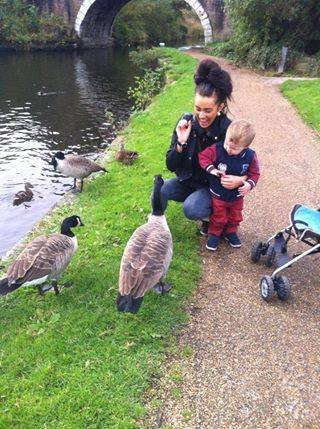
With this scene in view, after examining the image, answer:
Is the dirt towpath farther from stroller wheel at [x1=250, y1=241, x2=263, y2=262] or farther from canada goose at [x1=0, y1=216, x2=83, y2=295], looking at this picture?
canada goose at [x1=0, y1=216, x2=83, y2=295]

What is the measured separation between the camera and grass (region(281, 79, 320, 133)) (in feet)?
47.9

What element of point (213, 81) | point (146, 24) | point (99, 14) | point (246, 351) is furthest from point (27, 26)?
point (246, 351)

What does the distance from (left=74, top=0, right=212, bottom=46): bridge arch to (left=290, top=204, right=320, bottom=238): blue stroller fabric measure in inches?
1423

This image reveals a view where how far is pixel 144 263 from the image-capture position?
→ 505 centimetres

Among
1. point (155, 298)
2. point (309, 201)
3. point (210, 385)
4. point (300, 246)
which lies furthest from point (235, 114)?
point (210, 385)

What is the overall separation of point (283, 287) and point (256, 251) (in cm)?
99

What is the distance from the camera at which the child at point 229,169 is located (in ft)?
18.4

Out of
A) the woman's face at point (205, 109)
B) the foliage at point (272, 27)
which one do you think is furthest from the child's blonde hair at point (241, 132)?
the foliage at point (272, 27)

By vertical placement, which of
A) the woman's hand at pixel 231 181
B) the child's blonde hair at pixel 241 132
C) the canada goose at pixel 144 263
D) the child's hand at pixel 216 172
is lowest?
the canada goose at pixel 144 263

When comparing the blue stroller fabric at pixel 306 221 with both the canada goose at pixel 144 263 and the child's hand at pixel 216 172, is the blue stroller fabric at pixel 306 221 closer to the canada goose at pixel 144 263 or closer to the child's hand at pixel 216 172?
the child's hand at pixel 216 172

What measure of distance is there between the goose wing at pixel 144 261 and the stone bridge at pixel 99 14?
120ft

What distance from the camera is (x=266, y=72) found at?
937 inches

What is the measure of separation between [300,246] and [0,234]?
6.40 metres

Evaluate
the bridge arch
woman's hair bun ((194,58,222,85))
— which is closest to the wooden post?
the bridge arch
